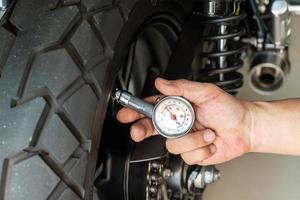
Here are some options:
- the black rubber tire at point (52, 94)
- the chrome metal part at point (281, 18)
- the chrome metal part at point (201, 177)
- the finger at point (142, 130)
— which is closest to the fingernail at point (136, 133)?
the finger at point (142, 130)

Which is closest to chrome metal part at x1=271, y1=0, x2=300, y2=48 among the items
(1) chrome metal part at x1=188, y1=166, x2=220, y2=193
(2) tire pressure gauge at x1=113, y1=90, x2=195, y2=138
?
(1) chrome metal part at x1=188, y1=166, x2=220, y2=193

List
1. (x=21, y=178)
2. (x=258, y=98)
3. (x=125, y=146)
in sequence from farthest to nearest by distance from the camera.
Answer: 1. (x=258, y=98)
2. (x=125, y=146)
3. (x=21, y=178)

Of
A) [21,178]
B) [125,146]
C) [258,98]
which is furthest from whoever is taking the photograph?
[258,98]

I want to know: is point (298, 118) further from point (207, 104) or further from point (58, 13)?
point (58, 13)

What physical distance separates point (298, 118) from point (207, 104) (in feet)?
0.58

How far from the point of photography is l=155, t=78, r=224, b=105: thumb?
89cm

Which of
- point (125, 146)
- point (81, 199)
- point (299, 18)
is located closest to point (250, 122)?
point (125, 146)

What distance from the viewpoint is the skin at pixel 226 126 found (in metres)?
0.92

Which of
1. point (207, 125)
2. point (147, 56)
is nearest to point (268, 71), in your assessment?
point (147, 56)

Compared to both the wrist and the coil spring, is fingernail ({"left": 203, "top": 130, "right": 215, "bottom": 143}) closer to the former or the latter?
the wrist

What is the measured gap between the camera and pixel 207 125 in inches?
38.6

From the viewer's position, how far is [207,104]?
3.11 feet

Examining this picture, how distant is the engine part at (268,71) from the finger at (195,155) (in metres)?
0.58

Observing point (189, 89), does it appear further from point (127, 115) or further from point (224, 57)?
point (224, 57)
